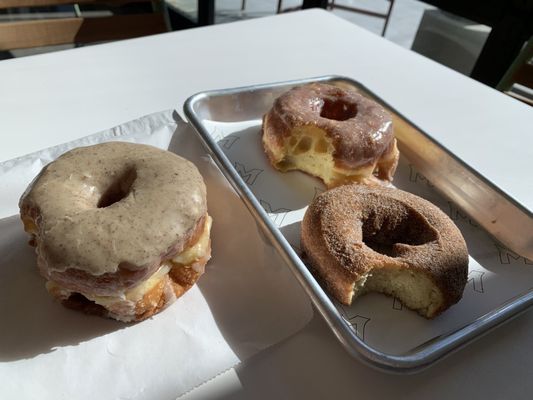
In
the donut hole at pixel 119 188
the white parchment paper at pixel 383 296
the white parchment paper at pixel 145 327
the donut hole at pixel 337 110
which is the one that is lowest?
the white parchment paper at pixel 383 296

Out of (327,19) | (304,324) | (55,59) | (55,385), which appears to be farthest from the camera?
(327,19)

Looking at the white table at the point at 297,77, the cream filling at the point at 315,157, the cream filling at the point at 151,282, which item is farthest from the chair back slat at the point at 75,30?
the cream filling at the point at 151,282

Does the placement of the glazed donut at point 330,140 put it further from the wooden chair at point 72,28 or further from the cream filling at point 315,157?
the wooden chair at point 72,28

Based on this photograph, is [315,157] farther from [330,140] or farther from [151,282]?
[151,282]

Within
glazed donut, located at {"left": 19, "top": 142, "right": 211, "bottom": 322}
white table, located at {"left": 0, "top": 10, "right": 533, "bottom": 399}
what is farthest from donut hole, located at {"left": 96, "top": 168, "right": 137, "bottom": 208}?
white table, located at {"left": 0, "top": 10, "right": 533, "bottom": 399}

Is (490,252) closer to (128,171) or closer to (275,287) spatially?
(275,287)

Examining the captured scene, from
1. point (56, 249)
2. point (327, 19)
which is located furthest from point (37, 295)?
point (327, 19)

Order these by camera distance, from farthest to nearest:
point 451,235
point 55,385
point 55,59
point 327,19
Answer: point 327,19
point 55,59
point 451,235
point 55,385
